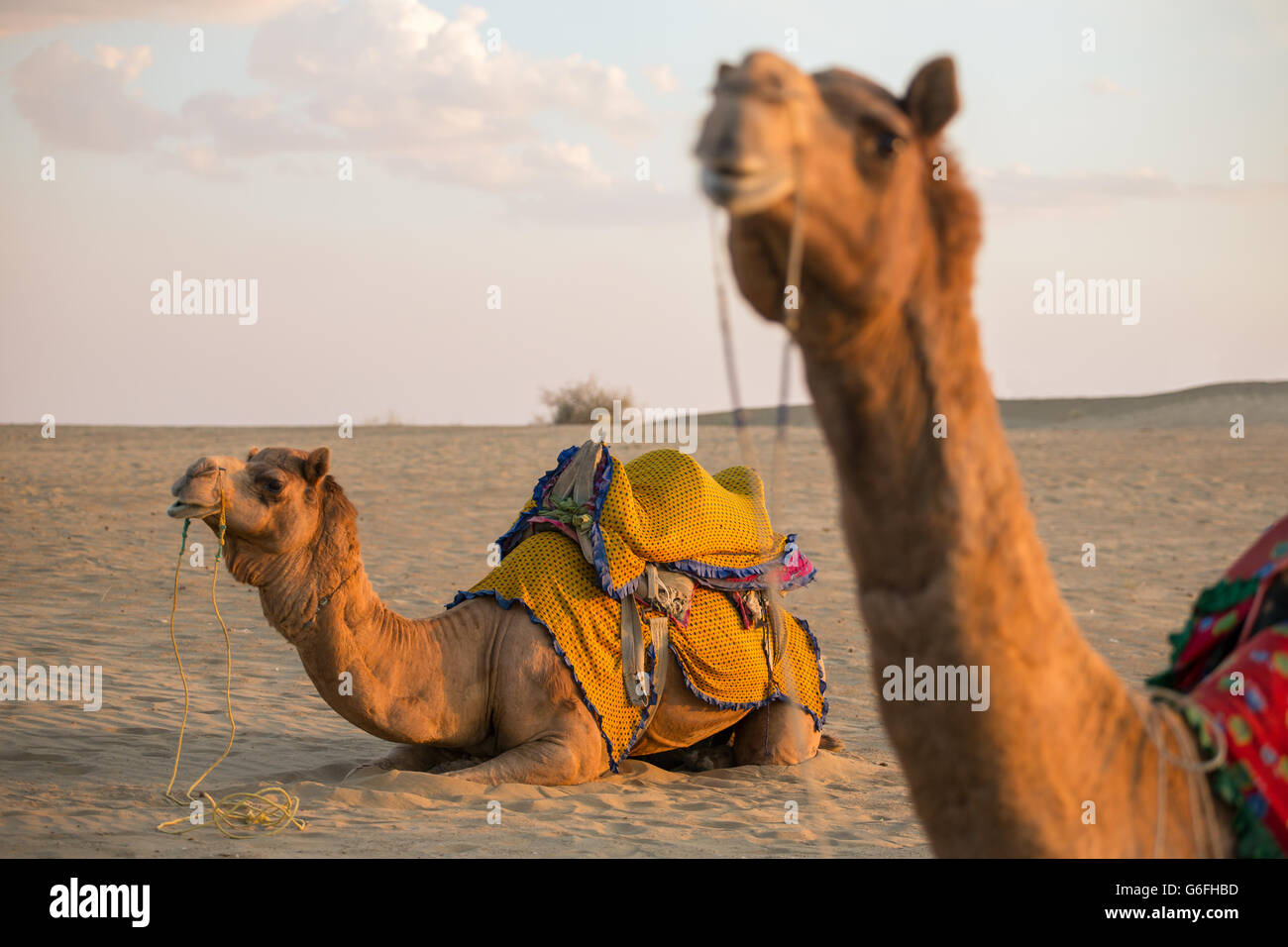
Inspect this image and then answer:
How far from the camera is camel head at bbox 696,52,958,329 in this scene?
1497 mm

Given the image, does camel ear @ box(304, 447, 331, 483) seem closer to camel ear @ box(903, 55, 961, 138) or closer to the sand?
the sand

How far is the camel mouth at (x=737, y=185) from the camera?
1.47 m

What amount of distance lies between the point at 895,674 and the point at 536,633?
4.66 m

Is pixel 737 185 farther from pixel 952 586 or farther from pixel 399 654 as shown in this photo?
pixel 399 654

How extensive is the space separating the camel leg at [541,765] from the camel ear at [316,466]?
1540mm

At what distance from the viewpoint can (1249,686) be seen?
228 centimetres

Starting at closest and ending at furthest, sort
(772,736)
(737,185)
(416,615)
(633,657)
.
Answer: (737,185)
(633,657)
(772,736)
(416,615)

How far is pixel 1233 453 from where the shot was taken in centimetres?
2345

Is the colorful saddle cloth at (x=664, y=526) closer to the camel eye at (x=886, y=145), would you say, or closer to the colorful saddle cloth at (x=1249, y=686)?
the colorful saddle cloth at (x=1249, y=686)

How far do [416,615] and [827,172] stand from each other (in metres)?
10.8

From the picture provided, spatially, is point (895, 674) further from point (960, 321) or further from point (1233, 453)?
point (1233, 453)

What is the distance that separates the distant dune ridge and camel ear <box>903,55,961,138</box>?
2727cm

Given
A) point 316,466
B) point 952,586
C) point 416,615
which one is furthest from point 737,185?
point 416,615

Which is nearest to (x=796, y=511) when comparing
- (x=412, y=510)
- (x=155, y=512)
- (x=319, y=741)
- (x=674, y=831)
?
(x=412, y=510)
